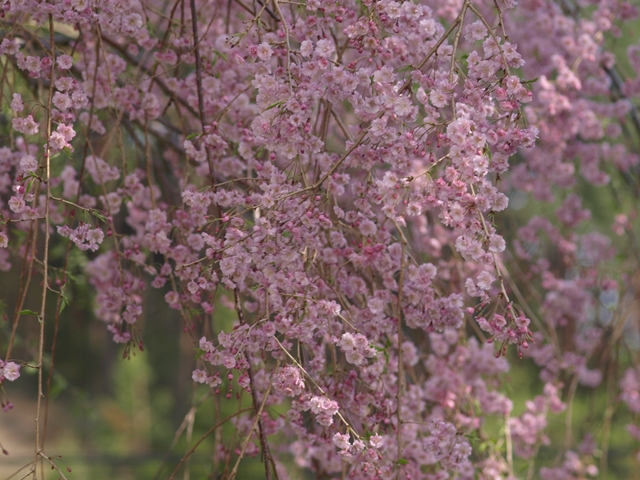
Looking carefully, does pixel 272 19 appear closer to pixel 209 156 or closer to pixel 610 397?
pixel 209 156

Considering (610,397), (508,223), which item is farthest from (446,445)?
(508,223)

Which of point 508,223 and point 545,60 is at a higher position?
point 545,60

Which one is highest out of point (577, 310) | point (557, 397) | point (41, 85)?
point (41, 85)

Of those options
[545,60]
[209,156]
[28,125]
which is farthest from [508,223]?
[28,125]

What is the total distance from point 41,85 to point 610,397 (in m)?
2.11

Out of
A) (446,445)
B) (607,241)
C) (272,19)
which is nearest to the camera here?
(446,445)

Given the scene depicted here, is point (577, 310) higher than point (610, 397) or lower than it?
higher

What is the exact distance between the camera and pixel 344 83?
1305 millimetres

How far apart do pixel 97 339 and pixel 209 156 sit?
7.19 metres

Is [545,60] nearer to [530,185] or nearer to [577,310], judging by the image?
[530,185]

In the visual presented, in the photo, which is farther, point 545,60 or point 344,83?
point 545,60

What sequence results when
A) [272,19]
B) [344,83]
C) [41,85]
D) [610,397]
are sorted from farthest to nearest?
[610,397], [41,85], [272,19], [344,83]

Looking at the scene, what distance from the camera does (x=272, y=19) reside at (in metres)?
1.78

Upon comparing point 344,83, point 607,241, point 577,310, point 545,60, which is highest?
point 545,60
